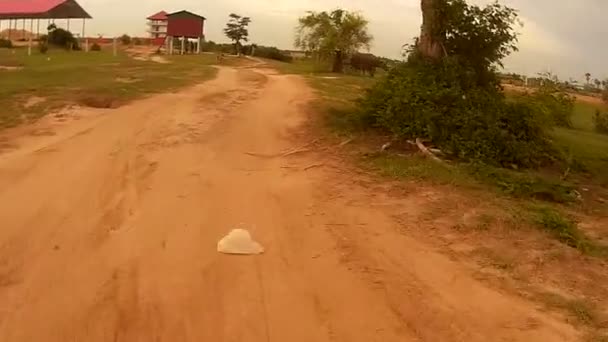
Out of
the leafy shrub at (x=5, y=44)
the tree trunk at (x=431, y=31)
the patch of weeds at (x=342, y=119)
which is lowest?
the patch of weeds at (x=342, y=119)

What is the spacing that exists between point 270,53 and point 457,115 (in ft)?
134

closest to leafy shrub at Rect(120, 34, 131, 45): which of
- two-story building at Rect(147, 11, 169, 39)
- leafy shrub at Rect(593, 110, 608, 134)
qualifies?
two-story building at Rect(147, 11, 169, 39)

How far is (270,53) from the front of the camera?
163 ft

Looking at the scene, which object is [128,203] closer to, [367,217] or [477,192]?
[367,217]

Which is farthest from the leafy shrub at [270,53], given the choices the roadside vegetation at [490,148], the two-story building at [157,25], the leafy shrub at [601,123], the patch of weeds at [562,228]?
the patch of weeds at [562,228]

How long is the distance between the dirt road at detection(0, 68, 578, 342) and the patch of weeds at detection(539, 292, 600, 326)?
0.20 meters

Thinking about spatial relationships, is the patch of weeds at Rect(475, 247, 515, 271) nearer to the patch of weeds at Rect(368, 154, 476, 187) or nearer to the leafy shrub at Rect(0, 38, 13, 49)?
the patch of weeds at Rect(368, 154, 476, 187)

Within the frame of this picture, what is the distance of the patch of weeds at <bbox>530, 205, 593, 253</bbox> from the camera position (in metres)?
6.10

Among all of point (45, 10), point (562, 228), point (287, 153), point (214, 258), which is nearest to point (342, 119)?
point (287, 153)

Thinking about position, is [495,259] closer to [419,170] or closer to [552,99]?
[419,170]

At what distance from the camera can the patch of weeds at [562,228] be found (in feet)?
20.0

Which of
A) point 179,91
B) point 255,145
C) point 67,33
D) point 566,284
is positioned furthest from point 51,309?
point 67,33

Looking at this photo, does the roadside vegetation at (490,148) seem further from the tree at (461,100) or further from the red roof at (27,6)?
the red roof at (27,6)

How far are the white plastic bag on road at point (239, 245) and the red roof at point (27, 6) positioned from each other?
4035 cm
